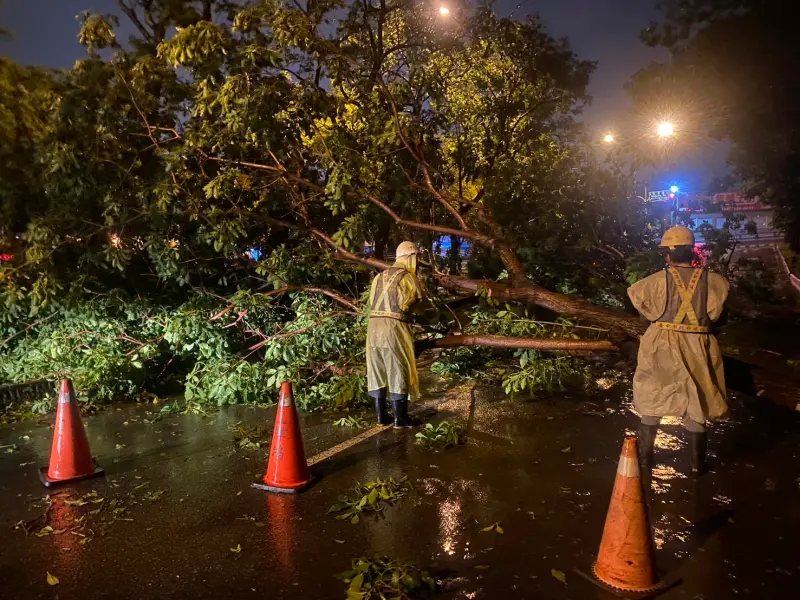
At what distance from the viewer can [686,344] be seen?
3908 millimetres

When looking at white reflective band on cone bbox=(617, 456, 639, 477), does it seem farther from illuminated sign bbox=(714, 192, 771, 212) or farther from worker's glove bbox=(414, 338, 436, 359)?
illuminated sign bbox=(714, 192, 771, 212)

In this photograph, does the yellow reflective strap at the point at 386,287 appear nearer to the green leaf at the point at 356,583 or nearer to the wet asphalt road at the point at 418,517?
the wet asphalt road at the point at 418,517

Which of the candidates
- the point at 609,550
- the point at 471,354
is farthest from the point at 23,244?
the point at 609,550

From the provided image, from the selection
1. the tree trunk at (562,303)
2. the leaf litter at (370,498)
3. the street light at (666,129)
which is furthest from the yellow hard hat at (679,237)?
the street light at (666,129)

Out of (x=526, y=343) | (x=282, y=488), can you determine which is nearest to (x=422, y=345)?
(x=526, y=343)

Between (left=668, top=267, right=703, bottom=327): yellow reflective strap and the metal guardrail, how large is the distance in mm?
6388

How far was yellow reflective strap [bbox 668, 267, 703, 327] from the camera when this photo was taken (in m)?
3.87

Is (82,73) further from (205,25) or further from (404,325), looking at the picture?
(404,325)

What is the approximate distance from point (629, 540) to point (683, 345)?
5.41ft

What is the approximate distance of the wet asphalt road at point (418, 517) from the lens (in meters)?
2.88

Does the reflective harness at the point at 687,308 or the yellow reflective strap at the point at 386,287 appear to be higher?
the yellow reflective strap at the point at 386,287

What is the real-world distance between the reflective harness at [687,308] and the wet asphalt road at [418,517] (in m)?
1.03

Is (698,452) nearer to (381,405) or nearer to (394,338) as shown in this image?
(394,338)

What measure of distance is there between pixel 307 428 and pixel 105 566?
248 cm
